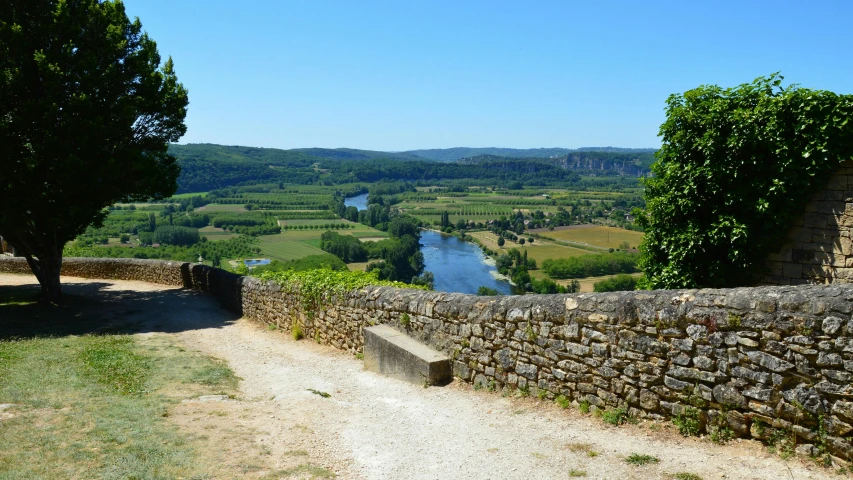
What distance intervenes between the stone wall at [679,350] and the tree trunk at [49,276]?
14.0 metres

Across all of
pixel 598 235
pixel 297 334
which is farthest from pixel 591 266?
pixel 297 334

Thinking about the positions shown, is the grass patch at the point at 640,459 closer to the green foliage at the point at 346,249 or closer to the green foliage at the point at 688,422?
the green foliage at the point at 688,422

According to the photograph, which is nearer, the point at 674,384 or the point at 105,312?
the point at 674,384

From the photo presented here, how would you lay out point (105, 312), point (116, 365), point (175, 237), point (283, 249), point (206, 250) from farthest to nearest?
1. point (283, 249)
2. point (175, 237)
3. point (206, 250)
4. point (105, 312)
5. point (116, 365)

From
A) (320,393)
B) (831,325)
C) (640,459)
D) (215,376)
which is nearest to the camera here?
(831,325)

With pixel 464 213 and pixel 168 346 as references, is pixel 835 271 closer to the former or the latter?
pixel 168 346

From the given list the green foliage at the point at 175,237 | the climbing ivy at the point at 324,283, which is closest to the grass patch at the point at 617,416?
the climbing ivy at the point at 324,283

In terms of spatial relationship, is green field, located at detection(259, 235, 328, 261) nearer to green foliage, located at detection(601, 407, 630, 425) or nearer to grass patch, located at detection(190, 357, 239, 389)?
grass patch, located at detection(190, 357, 239, 389)

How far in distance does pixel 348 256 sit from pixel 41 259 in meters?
32.9

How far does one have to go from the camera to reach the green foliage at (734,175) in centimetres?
912

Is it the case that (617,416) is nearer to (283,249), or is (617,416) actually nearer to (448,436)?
(448,436)

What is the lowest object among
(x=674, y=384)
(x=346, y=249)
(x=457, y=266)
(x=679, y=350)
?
(x=457, y=266)

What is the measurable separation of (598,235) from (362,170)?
128m

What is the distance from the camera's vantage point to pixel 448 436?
6305 mm
